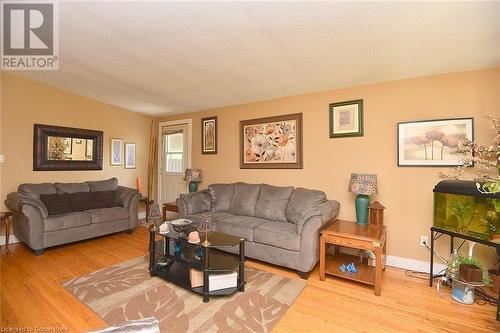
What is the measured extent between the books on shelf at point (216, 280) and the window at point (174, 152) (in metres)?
3.23

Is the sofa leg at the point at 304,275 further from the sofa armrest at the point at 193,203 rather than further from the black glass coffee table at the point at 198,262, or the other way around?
the sofa armrest at the point at 193,203

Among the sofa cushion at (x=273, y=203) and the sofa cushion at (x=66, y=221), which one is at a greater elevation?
the sofa cushion at (x=273, y=203)

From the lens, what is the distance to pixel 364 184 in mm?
2771

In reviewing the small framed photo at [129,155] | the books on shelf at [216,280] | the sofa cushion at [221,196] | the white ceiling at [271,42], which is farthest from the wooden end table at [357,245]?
the small framed photo at [129,155]

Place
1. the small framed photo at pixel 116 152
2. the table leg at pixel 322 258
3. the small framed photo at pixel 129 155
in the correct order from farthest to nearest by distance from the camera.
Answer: the small framed photo at pixel 129 155
the small framed photo at pixel 116 152
the table leg at pixel 322 258

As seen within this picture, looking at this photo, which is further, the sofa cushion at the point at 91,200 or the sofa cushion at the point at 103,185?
the sofa cushion at the point at 103,185

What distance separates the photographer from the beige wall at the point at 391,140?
2.57 m

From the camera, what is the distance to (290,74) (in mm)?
2955

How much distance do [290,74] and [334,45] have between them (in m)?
0.77

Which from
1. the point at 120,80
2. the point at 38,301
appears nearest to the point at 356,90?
the point at 120,80

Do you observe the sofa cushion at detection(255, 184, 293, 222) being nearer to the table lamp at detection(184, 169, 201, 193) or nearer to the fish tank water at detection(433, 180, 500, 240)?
the table lamp at detection(184, 169, 201, 193)

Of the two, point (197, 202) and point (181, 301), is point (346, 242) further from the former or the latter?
point (197, 202)

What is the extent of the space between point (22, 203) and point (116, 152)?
78.7 inches

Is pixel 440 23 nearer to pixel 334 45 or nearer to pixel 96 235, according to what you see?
pixel 334 45
